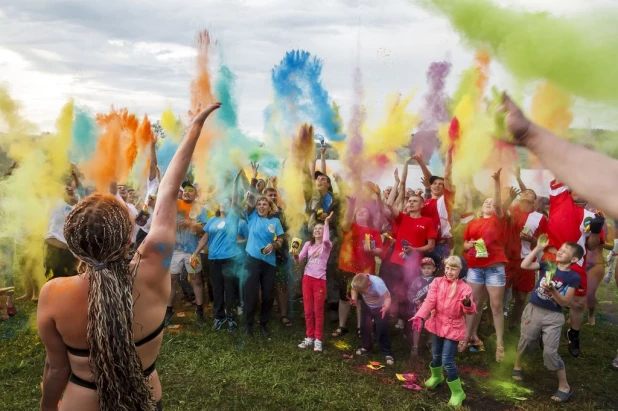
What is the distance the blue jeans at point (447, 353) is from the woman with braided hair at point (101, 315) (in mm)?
3206

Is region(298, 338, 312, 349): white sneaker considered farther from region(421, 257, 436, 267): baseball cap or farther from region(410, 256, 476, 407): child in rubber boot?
region(421, 257, 436, 267): baseball cap

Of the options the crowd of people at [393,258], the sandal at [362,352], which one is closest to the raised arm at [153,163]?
the crowd of people at [393,258]

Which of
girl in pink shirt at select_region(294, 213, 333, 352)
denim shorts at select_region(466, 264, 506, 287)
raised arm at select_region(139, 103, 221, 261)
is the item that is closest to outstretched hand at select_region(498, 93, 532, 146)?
raised arm at select_region(139, 103, 221, 261)

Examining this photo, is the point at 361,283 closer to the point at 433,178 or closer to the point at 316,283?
the point at 316,283

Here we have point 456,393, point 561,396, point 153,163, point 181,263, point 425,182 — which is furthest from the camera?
point 425,182

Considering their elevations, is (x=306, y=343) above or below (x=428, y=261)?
below

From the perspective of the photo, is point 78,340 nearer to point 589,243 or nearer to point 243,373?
point 243,373

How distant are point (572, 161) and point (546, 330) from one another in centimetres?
406

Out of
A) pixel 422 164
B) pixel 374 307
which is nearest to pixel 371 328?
pixel 374 307

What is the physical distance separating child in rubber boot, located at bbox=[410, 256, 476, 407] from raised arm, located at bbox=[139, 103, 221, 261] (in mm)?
3172

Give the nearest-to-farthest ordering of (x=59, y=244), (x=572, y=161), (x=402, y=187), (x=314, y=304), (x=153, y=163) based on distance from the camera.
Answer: (x=572, y=161)
(x=314, y=304)
(x=59, y=244)
(x=153, y=163)
(x=402, y=187)

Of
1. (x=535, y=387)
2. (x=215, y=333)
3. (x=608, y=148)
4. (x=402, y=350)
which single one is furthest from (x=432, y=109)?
(x=608, y=148)

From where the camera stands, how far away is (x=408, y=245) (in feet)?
18.9

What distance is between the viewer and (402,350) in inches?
225
